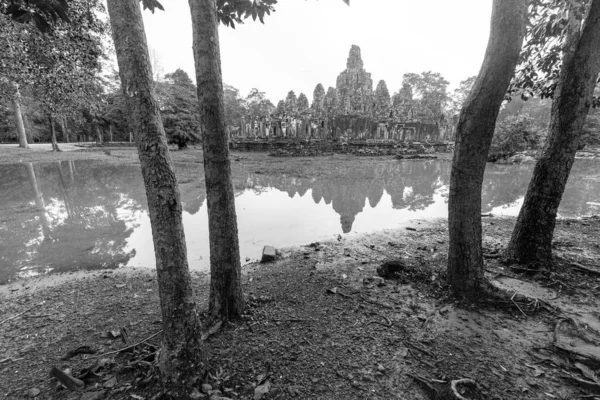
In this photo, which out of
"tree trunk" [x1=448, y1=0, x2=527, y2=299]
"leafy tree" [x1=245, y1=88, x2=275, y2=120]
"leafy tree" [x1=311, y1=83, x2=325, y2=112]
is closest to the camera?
"tree trunk" [x1=448, y1=0, x2=527, y2=299]

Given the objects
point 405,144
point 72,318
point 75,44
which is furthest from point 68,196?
point 405,144

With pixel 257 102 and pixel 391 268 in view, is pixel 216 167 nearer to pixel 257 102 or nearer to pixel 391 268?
pixel 391 268

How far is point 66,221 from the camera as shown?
6.28 metres

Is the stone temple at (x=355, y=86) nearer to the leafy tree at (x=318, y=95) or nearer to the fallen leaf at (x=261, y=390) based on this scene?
the leafy tree at (x=318, y=95)

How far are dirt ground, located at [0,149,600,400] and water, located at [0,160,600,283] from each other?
104 cm

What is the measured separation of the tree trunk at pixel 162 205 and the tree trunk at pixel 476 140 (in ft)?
8.14

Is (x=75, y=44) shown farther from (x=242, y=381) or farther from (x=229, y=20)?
(x=242, y=381)

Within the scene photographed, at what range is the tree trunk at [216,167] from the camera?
209cm

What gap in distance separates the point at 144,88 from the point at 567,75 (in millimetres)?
4188

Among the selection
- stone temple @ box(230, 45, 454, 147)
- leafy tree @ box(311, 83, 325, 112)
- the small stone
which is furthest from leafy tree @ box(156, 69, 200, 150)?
the small stone

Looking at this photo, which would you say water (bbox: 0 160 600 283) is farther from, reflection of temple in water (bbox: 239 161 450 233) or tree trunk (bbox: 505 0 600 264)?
tree trunk (bbox: 505 0 600 264)

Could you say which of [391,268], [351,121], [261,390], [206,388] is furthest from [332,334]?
[351,121]

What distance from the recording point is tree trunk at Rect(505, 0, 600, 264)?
297 centimetres

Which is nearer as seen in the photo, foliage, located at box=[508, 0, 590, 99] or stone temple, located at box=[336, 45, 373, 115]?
foliage, located at box=[508, 0, 590, 99]
